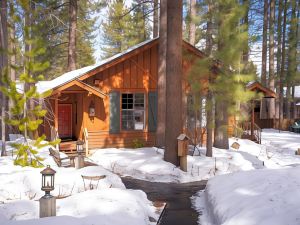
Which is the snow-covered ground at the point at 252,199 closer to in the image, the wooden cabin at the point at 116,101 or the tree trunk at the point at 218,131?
the tree trunk at the point at 218,131

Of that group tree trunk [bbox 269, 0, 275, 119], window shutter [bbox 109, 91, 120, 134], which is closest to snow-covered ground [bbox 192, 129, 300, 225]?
window shutter [bbox 109, 91, 120, 134]

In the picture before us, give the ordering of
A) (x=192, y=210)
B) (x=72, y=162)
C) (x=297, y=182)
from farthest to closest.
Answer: (x=72, y=162)
(x=192, y=210)
(x=297, y=182)

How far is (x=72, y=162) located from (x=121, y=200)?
18.0 feet

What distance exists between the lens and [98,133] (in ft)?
52.7

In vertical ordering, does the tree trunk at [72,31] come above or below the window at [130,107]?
above

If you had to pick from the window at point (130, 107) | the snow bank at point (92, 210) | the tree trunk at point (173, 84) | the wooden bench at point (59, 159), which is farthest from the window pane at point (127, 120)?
the snow bank at point (92, 210)

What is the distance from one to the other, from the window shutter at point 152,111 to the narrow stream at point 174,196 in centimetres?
567

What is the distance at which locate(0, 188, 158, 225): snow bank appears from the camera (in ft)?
19.4

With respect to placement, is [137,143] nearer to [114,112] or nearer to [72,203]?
[114,112]

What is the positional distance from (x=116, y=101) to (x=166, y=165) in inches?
209

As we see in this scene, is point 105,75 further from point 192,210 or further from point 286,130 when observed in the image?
point 286,130

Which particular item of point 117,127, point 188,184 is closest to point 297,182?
point 188,184

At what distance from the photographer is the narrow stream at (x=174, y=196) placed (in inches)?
290

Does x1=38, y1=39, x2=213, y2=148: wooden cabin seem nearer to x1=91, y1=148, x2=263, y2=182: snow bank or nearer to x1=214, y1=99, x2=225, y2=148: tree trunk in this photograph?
x1=91, y1=148, x2=263, y2=182: snow bank
